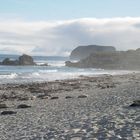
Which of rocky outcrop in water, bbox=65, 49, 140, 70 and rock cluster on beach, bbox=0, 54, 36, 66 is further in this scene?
rock cluster on beach, bbox=0, 54, 36, 66

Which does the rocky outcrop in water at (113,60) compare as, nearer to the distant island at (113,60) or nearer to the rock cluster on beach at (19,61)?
the distant island at (113,60)

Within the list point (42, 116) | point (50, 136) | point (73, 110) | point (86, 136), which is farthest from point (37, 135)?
point (73, 110)

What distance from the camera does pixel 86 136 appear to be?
12742 mm

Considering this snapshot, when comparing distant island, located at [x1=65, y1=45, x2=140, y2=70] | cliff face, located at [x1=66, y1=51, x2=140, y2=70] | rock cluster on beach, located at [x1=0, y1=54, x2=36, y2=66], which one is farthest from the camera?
rock cluster on beach, located at [x1=0, y1=54, x2=36, y2=66]

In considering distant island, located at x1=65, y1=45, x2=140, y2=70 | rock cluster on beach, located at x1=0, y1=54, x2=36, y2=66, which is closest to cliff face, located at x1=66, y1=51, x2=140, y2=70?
distant island, located at x1=65, y1=45, x2=140, y2=70

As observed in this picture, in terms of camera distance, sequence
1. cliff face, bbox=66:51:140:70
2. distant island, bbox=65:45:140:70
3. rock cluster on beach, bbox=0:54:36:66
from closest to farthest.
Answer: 1. cliff face, bbox=66:51:140:70
2. distant island, bbox=65:45:140:70
3. rock cluster on beach, bbox=0:54:36:66

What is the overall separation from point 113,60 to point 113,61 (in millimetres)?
606

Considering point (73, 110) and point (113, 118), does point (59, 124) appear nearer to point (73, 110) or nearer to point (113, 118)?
point (113, 118)

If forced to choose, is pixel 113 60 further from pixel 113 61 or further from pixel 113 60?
pixel 113 61

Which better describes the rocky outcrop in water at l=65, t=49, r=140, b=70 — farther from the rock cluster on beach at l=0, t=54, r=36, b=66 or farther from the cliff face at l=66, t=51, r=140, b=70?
the rock cluster on beach at l=0, t=54, r=36, b=66

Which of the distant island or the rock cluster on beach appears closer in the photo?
the distant island

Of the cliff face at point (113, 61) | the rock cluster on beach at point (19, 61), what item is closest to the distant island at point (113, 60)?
the cliff face at point (113, 61)

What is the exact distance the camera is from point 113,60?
13750 cm

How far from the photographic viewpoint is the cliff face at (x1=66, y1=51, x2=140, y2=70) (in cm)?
13050
